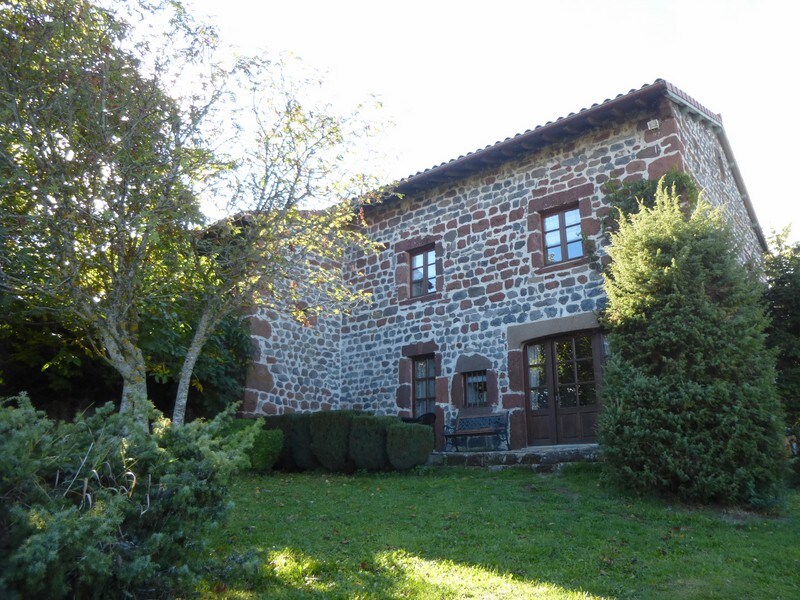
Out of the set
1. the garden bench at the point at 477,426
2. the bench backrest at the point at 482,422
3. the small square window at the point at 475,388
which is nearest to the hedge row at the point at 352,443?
the garden bench at the point at 477,426

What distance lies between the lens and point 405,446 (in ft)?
30.1

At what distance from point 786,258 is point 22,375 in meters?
12.4

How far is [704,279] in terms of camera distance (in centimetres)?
726

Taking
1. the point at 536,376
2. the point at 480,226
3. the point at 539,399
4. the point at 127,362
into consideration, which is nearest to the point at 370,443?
the point at 539,399

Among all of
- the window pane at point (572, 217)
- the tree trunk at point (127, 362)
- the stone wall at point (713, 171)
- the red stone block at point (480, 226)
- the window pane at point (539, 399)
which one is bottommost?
the tree trunk at point (127, 362)

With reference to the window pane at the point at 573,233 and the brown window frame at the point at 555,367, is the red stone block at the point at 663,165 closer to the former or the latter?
the window pane at the point at 573,233

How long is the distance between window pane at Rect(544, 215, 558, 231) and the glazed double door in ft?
6.48

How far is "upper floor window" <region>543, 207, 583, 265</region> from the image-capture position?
10.4 metres

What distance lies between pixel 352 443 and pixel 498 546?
467 cm

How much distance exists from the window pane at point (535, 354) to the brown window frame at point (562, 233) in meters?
1.45

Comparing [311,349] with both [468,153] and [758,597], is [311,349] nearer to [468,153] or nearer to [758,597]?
[468,153]

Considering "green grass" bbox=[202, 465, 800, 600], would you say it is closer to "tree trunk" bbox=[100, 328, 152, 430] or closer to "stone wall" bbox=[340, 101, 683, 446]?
"tree trunk" bbox=[100, 328, 152, 430]

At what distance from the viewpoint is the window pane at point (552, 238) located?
10.7m

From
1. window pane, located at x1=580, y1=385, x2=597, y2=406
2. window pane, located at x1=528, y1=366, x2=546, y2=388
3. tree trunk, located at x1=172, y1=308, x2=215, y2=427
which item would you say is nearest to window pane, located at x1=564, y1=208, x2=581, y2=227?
window pane, located at x1=528, y1=366, x2=546, y2=388
